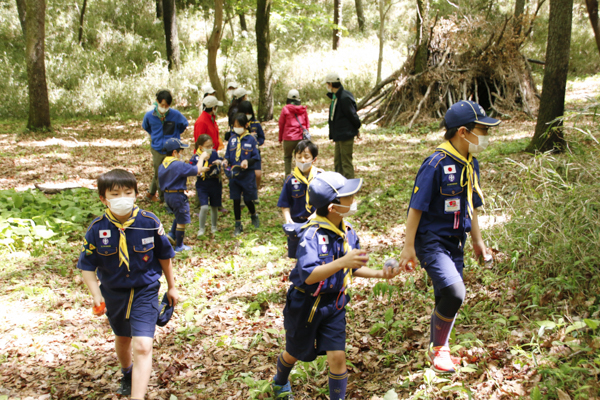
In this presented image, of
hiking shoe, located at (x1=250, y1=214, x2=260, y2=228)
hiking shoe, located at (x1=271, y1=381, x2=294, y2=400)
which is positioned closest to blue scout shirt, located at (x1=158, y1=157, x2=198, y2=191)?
hiking shoe, located at (x1=250, y1=214, x2=260, y2=228)

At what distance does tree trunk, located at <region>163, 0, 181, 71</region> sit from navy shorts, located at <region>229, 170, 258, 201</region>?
50.2 feet

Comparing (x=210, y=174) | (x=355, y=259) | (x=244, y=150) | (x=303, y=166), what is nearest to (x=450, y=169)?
(x=355, y=259)

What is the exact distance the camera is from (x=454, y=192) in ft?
10.9

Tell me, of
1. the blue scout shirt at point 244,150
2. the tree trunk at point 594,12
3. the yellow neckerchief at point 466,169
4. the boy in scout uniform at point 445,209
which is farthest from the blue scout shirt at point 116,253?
the tree trunk at point 594,12

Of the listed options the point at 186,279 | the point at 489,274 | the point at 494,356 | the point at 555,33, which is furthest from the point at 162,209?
the point at 555,33

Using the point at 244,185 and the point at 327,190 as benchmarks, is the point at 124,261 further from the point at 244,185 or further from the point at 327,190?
the point at 244,185

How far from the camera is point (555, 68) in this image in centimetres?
803

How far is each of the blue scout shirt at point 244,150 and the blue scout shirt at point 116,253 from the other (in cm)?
403

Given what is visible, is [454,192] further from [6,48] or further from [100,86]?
[6,48]

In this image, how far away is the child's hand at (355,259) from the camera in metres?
2.65

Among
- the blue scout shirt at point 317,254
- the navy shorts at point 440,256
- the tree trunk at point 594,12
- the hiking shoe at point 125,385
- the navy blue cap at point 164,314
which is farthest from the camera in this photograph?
the tree trunk at point 594,12

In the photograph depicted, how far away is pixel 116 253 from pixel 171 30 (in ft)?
64.0

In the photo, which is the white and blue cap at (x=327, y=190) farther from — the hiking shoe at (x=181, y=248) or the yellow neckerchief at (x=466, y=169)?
the hiking shoe at (x=181, y=248)

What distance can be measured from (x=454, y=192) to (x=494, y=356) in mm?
1395
